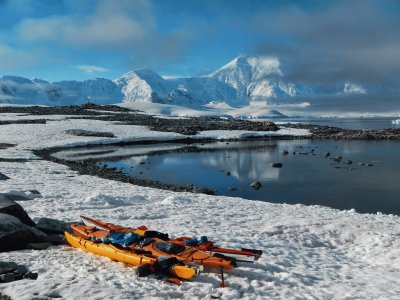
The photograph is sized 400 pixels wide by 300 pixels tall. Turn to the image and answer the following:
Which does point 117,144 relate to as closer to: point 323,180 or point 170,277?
point 323,180

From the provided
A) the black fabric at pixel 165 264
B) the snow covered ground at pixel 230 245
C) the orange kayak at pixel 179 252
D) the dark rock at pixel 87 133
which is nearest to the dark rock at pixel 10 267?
the snow covered ground at pixel 230 245

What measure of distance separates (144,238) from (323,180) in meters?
23.8

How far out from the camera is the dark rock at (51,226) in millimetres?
13781

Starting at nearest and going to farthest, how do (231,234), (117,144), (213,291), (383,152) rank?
(213,291) < (231,234) < (383,152) < (117,144)

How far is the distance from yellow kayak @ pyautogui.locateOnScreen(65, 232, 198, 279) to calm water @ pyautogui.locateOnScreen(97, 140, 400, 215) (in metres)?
15.7

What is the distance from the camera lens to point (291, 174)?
36.0m

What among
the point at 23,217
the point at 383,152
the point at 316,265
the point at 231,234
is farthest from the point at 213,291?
the point at 383,152

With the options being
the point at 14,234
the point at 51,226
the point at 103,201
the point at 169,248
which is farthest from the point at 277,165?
the point at 14,234

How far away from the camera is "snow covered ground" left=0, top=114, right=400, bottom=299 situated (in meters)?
9.57

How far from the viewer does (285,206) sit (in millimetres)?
21062

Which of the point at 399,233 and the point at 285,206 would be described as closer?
the point at 399,233

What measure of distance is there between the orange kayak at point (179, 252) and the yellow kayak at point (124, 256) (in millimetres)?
255

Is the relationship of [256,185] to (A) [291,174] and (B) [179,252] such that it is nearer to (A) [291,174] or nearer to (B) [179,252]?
(A) [291,174]

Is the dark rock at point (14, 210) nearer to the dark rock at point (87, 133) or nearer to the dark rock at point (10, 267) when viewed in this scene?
the dark rock at point (10, 267)
